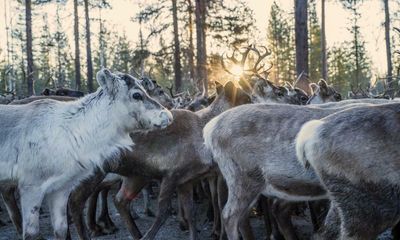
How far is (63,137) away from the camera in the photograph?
5484 millimetres

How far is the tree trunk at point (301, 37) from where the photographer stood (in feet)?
40.3

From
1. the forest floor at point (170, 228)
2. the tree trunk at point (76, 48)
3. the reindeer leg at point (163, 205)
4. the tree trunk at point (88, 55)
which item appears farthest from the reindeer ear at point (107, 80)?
the tree trunk at point (76, 48)

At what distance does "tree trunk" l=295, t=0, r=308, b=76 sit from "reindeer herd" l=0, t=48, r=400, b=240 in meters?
5.32

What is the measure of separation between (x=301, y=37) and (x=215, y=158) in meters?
7.39

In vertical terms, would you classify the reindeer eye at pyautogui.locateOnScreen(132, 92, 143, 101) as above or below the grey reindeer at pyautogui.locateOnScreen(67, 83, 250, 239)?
above

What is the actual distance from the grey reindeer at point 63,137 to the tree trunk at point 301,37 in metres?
7.16

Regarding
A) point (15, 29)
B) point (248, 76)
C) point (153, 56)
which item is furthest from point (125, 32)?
point (248, 76)

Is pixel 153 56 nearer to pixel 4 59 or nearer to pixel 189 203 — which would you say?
pixel 189 203

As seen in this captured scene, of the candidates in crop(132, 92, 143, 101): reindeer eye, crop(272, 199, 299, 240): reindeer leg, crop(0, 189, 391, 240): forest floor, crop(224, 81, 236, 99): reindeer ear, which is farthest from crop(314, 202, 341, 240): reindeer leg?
crop(224, 81, 236, 99): reindeer ear

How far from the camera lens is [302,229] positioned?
689 centimetres

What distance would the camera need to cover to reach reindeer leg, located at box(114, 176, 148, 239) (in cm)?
655

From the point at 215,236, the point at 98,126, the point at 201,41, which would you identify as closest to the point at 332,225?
the point at 98,126

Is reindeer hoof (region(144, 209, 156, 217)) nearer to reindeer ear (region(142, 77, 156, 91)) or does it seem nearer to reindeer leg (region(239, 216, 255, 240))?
reindeer ear (region(142, 77, 156, 91))

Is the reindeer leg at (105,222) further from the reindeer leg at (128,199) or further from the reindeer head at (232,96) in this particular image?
the reindeer head at (232,96)
